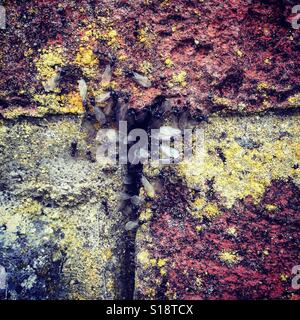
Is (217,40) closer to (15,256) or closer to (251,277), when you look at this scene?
(251,277)

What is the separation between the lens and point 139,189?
982 millimetres

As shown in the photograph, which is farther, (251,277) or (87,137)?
(87,137)

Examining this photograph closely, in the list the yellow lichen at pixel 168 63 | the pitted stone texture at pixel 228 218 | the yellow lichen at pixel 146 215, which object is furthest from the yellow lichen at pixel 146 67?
the yellow lichen at pixel 146 215

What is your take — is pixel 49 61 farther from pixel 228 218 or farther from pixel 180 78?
pixel 228 218

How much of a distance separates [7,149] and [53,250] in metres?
0.32

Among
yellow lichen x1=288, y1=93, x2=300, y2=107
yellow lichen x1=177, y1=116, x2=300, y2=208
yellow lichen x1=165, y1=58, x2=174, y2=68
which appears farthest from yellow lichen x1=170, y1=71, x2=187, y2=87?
yellow lichen x1=288, y1=93, x2=300, y2=107

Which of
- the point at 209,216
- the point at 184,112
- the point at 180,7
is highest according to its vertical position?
the point at 180,7

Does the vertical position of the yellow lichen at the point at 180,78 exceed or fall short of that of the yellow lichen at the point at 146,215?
it exceeds it

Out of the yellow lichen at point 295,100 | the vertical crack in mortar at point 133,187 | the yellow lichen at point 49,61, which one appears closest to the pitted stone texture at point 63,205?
the vertical crack in mortar at point 133,187

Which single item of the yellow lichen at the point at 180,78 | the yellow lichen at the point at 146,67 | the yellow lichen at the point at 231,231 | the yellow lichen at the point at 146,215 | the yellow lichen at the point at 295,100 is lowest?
the yellow lichen at the point at 231,231

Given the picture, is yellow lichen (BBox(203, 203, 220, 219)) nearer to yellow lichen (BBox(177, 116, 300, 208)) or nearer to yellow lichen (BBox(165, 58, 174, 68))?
yellow lichen (BBox(177, 116, 300, 208))

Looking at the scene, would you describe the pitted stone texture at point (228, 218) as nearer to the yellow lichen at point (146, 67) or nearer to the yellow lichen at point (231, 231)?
the yellow lichen at point (231, 231)

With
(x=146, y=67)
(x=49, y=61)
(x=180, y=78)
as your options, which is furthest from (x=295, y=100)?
(x=49, y=61)

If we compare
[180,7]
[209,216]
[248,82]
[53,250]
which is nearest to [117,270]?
[53,250]
